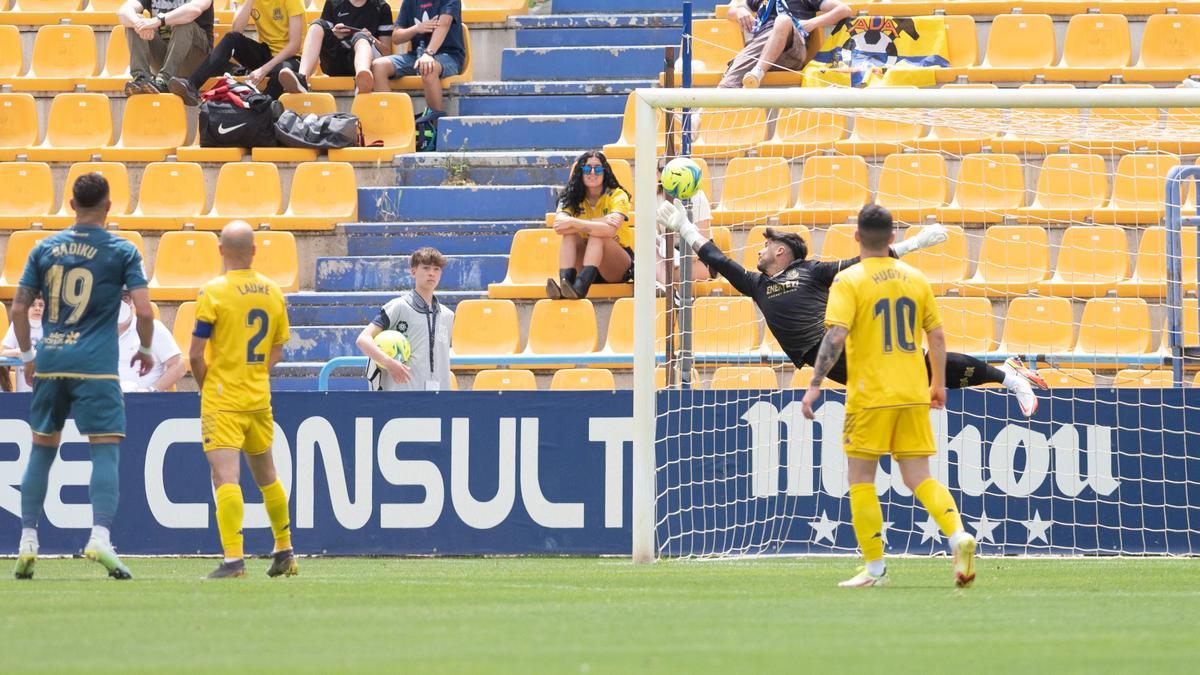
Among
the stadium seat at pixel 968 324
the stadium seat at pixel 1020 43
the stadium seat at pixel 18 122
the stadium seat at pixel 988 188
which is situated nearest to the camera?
the stadium seat at pixel 968 324

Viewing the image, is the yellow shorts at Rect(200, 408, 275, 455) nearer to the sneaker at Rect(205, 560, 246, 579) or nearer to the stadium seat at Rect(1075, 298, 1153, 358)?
the sneaker at Rect(205, 560, 246, 579)

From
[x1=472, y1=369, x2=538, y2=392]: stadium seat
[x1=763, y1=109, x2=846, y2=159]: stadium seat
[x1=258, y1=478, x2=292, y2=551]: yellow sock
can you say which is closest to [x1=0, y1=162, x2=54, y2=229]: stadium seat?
[x1=472, y1=369, x2=538, y2=392]: stadium seat

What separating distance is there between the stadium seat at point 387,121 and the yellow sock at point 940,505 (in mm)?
8886

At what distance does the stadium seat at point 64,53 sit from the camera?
1773 cm

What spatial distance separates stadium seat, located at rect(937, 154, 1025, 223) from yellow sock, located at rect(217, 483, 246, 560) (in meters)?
7.25

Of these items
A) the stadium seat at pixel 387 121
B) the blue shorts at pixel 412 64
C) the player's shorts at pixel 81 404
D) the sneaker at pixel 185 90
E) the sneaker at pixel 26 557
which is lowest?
the sneaker at pixel 26 557

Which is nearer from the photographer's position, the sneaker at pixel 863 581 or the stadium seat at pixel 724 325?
the sneaker at pixel 863 581

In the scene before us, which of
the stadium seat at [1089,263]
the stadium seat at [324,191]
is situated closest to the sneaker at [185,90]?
the stadium seat at [324,191]

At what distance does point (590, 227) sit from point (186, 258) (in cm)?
394

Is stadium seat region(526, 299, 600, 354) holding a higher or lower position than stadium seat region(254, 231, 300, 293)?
lower

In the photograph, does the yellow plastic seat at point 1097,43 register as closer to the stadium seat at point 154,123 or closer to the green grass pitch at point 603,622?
the green grass pitch at point 603,622

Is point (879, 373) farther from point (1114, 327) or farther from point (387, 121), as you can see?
point (387, 121)

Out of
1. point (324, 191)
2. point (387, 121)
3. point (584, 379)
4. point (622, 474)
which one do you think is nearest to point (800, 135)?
point (584, 379)

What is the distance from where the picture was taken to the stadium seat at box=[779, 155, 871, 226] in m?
14.0
